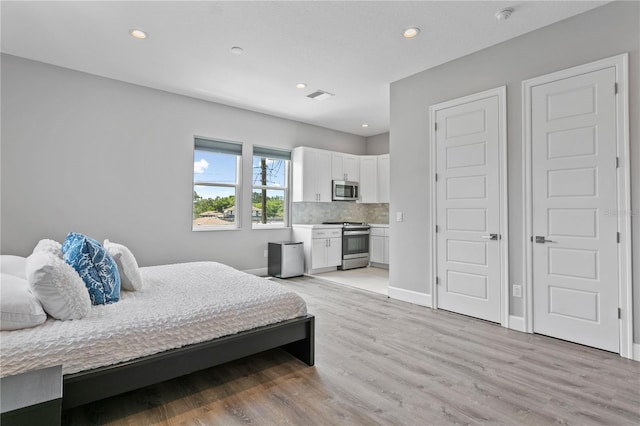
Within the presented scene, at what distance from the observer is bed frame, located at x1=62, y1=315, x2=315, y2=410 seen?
170cm

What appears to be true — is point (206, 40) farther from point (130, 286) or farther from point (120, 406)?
point (120, 406)

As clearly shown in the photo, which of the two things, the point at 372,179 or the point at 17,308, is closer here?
the point at 17,308

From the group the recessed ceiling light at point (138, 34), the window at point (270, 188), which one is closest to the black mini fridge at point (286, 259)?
the window at point (270, 188)

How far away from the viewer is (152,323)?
6.37ft

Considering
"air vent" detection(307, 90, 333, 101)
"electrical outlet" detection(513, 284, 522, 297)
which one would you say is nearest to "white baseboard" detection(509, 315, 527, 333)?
"electrical outlet" detection(513, 284, 522, 297)

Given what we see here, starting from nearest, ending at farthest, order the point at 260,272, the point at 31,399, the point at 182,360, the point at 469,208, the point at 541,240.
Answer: the point at 31,399, the point at 182,360, the point at 541,240, the point at 469,208, the point at 260,272

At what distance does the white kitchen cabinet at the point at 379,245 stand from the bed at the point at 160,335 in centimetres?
422

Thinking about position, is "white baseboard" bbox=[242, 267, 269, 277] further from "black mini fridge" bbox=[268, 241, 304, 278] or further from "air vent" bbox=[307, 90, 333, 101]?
"air vent" bbox=[307, 90, 333, 101]

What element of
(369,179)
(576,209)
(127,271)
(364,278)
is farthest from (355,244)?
(127,271)

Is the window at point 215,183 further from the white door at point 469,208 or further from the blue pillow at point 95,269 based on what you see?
the white door at point 469,208

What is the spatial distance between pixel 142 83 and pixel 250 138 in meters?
1.77

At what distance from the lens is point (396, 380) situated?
7.45 ft

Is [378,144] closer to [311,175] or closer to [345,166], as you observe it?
[345,166]

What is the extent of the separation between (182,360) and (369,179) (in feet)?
18.8
